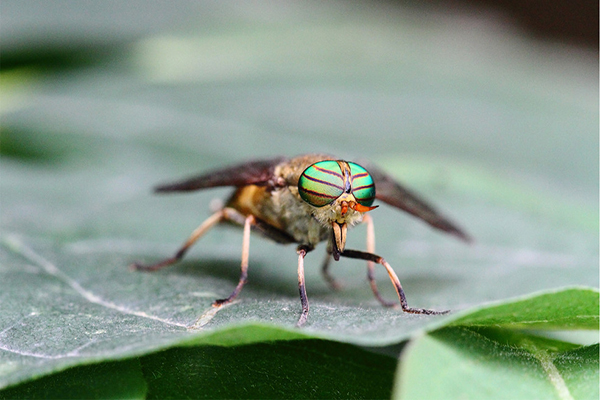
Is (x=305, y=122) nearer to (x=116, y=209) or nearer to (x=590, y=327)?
(x=116, y=209)

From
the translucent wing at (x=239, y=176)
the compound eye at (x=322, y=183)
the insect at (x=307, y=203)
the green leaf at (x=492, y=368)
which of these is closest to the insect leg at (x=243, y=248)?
the insect at (x=307, y=203)

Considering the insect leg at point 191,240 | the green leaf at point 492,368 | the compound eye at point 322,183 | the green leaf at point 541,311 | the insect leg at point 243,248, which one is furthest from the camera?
the insect leg at point 191,240

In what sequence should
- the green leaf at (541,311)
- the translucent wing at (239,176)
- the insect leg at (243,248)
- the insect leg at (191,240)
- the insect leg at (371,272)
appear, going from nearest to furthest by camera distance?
the green leaf at (541,311)
the insect leg at (243,248)
the insect leg at (371,272)
the translucent wing at (239,176)
the insect leg at (191,240)

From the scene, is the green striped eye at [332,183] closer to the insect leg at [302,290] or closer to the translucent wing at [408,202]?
the insect leg at [302,290]

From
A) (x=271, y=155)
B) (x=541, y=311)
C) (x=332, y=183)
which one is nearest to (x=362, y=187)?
(x=332, y=183)

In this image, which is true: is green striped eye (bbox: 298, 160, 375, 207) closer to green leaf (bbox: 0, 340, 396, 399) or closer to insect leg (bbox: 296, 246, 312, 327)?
insect leg (bbox: 296, 246, 312, 327)

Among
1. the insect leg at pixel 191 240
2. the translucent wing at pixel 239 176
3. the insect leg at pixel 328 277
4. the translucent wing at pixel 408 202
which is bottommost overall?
the insect leg at pixel 328 277

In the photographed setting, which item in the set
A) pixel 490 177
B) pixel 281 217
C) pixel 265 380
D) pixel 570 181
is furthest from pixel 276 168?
pixel 570 181
